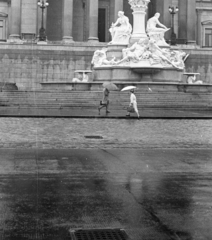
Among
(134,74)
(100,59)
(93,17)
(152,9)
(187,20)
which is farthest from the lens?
(152,9)

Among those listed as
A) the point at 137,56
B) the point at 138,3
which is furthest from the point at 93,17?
the point at 137,56

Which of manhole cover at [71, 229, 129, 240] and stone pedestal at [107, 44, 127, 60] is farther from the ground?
stone pedestal at [107, 44, 127, 60]

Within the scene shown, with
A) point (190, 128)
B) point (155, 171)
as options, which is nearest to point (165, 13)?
point (190, 128)

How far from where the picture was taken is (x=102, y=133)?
20.0m

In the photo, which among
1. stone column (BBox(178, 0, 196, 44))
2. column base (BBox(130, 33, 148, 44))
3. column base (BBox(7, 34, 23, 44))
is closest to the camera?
column base (BBox(130, 33, 148, 44))

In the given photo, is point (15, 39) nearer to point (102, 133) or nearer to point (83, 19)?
point (83, 19)

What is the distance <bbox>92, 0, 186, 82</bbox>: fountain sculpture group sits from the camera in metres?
41.5

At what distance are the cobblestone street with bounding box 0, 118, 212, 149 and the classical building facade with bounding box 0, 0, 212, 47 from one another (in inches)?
1307

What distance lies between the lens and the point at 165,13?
199ft

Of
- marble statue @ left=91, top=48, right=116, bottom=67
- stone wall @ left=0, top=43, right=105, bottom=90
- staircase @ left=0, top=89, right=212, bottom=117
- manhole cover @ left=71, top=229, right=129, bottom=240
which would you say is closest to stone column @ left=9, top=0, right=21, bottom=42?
stone wall @ left=0, top=43, right=105, bottom=90

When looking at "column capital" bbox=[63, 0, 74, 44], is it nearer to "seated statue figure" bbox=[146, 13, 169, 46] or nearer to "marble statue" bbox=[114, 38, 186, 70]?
"seated statue figure" bbox=[146, 13, 169, 46]

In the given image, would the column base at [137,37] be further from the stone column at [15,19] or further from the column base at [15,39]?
the stone column at [15,19]

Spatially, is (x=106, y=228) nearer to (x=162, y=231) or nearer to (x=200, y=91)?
(x=162, y=231)

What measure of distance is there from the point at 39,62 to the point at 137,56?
54.9ft
